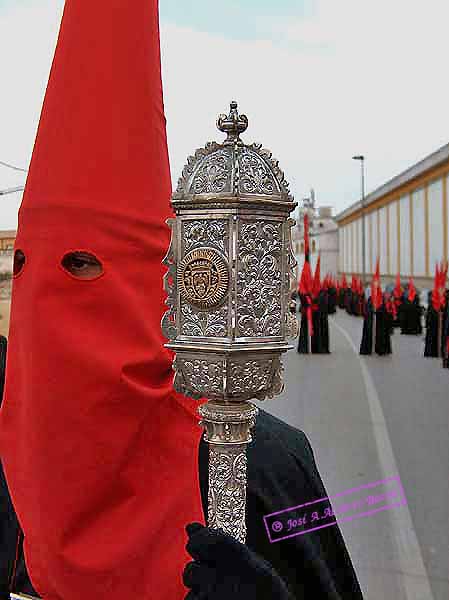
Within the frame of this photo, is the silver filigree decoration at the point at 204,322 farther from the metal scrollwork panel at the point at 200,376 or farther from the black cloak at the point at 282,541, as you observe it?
the black cloak at the point at 282,541

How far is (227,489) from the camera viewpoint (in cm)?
116

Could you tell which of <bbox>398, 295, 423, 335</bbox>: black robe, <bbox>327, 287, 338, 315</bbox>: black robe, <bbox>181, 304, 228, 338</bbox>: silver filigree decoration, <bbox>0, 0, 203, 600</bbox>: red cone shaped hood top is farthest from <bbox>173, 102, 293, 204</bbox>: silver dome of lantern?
<bbox>327, 287, 338, 315</bbox>: black robe

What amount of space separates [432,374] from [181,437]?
34.5 feet

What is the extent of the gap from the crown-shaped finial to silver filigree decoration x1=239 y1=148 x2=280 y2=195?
3 cm

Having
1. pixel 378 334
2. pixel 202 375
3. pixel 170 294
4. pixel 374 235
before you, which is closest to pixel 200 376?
pixel 202 375

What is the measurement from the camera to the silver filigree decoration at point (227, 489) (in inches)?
45.8

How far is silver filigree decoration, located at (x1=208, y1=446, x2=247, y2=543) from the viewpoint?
3.81 feet

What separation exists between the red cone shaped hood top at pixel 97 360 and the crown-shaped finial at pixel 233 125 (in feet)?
1.27

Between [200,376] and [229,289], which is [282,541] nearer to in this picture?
[200,376]

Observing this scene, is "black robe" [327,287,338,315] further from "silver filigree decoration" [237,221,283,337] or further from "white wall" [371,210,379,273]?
"silver filigree decoration" [237,221,283,337]

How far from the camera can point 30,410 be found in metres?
1.42

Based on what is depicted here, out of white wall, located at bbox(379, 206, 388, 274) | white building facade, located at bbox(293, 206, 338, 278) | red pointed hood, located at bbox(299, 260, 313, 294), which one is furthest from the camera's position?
white building facade, located at bbox(293, 206, 338, 278)

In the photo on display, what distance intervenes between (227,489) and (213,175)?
49 centimetres

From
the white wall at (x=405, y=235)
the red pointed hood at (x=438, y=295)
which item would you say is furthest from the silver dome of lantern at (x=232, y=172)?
the white wall at (x=405, y=235)
